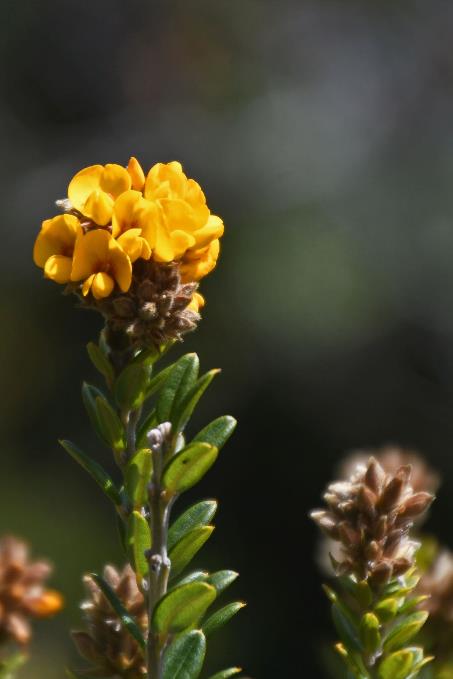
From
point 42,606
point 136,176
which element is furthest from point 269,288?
point 136,176

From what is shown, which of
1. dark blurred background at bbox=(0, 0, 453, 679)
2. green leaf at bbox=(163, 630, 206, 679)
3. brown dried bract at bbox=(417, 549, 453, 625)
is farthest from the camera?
dark blurred background at bbox=(0, 0, 453, 679)

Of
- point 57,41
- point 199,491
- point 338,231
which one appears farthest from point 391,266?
point 57,41

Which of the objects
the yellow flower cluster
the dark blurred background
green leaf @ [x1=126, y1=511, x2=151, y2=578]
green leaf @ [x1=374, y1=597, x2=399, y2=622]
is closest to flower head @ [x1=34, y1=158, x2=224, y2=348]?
the yellow flower cluster

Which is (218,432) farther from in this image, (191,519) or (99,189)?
(99,189)

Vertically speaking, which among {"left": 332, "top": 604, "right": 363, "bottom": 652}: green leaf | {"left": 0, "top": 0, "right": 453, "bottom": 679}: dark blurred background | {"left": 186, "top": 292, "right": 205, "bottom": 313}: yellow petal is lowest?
{"left": 0, "top": 0, "right": 453, "bottom": 679}: dark blurred background

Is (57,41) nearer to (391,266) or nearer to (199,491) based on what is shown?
(391,266)

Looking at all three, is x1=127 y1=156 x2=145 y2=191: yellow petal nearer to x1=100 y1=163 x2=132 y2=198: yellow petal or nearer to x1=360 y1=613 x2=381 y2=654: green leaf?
x1=100 y1=163 x2=132 y2=198: yellow petal
